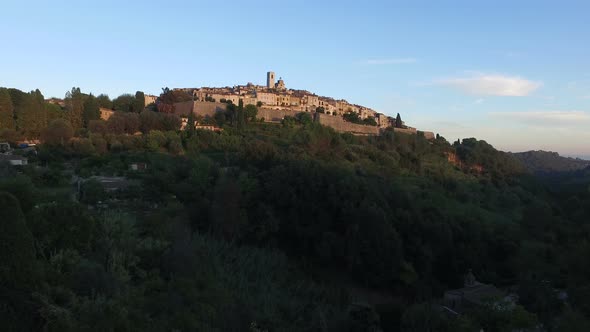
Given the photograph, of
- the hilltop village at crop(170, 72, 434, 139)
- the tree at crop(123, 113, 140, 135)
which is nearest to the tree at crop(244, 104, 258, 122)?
the hilltop village at crop(170, 72, 434, 139)

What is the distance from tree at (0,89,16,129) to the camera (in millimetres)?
30672

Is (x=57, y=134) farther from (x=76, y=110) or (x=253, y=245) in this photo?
(x=253, y=245)

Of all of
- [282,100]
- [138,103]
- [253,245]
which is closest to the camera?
[253,245]

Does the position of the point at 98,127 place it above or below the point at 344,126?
below

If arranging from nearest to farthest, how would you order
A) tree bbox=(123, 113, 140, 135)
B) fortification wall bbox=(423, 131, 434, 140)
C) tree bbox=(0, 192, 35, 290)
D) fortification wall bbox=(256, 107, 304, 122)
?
tree bbox=(0, 192, 35, 290) < tree bbox=(123, 113, 140, 135) < fortification wall bbox=(256, 107, 304, 122) < fortification wall bbox=(423, 131, 434, 140)

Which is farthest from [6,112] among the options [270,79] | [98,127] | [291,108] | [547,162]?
[547,162]

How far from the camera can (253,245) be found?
15.5 m

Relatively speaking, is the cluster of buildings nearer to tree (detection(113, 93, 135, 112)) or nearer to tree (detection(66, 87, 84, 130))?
tree (detection(113, 93, 135, 112))

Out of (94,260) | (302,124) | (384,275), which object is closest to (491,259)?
(384,275)

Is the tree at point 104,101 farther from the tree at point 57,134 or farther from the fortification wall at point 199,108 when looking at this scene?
the tree at point 57,134

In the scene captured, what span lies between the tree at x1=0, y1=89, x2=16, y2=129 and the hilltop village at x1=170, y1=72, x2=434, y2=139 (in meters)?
13.2

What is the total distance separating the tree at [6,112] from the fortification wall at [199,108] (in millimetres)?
12951

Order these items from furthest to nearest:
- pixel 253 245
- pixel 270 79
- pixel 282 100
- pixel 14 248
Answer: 1. pixel 270 79
2. pixel 282 100
3. pixel 253 245
4. pixel 14 248

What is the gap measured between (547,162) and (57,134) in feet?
285
